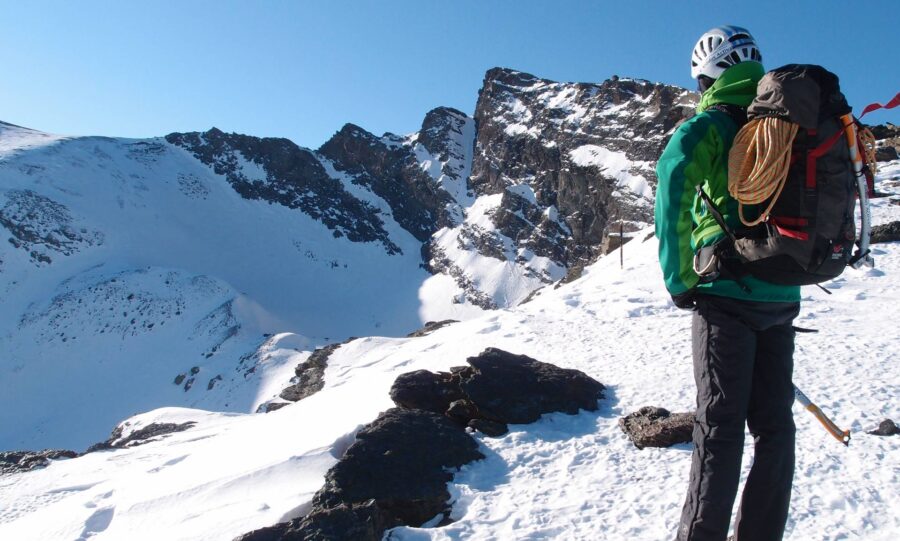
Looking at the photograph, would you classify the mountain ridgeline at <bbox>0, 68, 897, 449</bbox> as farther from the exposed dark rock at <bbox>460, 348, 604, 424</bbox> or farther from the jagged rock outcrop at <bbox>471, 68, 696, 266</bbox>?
the exposed dark rock at <bbox>460, 348, 604, 424</bbox>

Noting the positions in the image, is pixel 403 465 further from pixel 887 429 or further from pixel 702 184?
pixel 887 429

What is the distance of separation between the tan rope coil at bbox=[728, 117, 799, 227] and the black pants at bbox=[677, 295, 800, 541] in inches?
22.2

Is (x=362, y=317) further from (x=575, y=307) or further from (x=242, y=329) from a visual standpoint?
(x=575, y=307)

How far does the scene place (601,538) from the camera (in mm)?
4859

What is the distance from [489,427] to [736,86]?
5.42 meters

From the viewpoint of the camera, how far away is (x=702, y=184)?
3.25m

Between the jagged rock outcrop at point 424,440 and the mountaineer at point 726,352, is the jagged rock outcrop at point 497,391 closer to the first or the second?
the jagged rock outcrop at point 424,440

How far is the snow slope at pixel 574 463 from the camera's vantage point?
5.17 meters

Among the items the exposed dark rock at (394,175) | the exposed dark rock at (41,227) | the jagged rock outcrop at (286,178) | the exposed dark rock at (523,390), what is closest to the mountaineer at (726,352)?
the exposed dark rock at (523,390)

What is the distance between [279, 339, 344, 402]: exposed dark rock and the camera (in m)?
28.2

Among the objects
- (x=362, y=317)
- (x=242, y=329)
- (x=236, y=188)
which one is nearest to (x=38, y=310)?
(x=242, y=329)

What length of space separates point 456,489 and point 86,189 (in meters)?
99.1

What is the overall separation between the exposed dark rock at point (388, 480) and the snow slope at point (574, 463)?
0.25 meters

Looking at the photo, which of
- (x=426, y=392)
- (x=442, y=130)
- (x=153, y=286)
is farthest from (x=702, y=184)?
(x=442, y=130)
